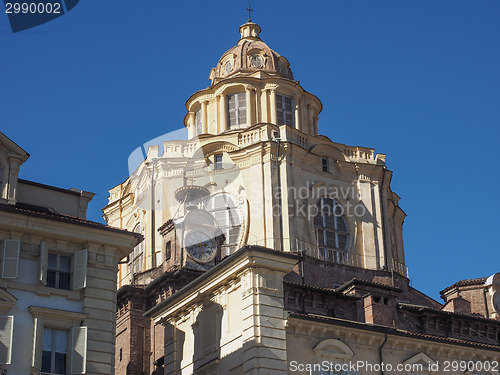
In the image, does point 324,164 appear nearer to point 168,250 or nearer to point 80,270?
point 168,250

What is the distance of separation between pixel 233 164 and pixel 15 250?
26.3 meters

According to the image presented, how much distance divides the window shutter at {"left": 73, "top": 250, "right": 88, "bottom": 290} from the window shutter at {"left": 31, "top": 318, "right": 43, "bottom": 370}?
174cm

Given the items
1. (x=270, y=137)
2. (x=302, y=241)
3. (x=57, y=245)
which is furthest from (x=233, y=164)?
(x=57, y=245)

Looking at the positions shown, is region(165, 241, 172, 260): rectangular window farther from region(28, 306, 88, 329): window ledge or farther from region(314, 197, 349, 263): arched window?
region(28, 306, 88, 329): window ledge

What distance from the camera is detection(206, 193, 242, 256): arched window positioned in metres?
52.8

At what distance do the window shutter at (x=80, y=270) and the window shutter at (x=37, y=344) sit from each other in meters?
1.74

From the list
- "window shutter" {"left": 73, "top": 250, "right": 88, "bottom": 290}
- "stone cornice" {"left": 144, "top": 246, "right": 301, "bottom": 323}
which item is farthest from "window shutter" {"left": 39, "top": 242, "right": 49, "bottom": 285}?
"stone cornice" {"left": 144, "top": 246, "right": 301, "bottom": 323}

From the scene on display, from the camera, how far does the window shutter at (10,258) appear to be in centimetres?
2944

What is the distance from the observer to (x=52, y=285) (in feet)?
99.9

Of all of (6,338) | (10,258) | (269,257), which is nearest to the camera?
(6,338)

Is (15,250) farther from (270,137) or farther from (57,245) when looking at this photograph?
(270,137)

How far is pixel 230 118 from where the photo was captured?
194 feet

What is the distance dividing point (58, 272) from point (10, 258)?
171 cm

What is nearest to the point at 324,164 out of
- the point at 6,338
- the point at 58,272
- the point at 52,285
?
the point at 58,272
